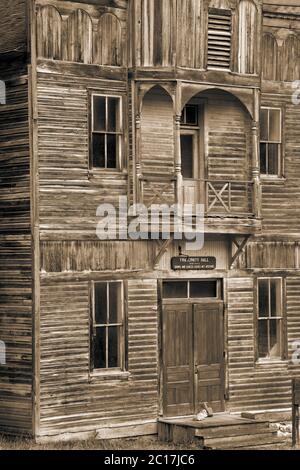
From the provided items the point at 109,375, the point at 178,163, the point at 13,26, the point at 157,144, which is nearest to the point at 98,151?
the point at 157,144

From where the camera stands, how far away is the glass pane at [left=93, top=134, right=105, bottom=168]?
33875 mm

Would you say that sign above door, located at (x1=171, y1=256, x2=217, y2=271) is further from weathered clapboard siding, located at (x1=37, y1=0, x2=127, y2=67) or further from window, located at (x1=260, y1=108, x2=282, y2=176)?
weathered clapboard siding, located at (x1=37, y1=0, x2=127, y2=67)

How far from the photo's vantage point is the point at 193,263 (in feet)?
116

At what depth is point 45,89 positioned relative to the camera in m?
33.0

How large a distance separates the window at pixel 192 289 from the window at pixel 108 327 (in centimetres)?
144

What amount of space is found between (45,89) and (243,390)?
8.74m

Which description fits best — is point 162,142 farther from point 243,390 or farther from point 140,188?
point 243,390

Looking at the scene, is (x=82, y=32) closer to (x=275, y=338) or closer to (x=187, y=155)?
(x=187, y=155)

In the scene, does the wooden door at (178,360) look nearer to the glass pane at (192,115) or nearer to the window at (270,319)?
the window at (270,319)

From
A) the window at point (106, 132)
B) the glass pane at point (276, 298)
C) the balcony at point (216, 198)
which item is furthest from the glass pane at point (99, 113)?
the glass pane at point (276, 298)

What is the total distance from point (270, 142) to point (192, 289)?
4149mm

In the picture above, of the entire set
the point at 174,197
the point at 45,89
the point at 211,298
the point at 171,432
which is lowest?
the point at 171,432

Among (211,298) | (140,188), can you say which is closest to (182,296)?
(211,298)

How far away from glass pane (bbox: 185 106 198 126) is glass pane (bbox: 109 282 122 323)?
437cm
